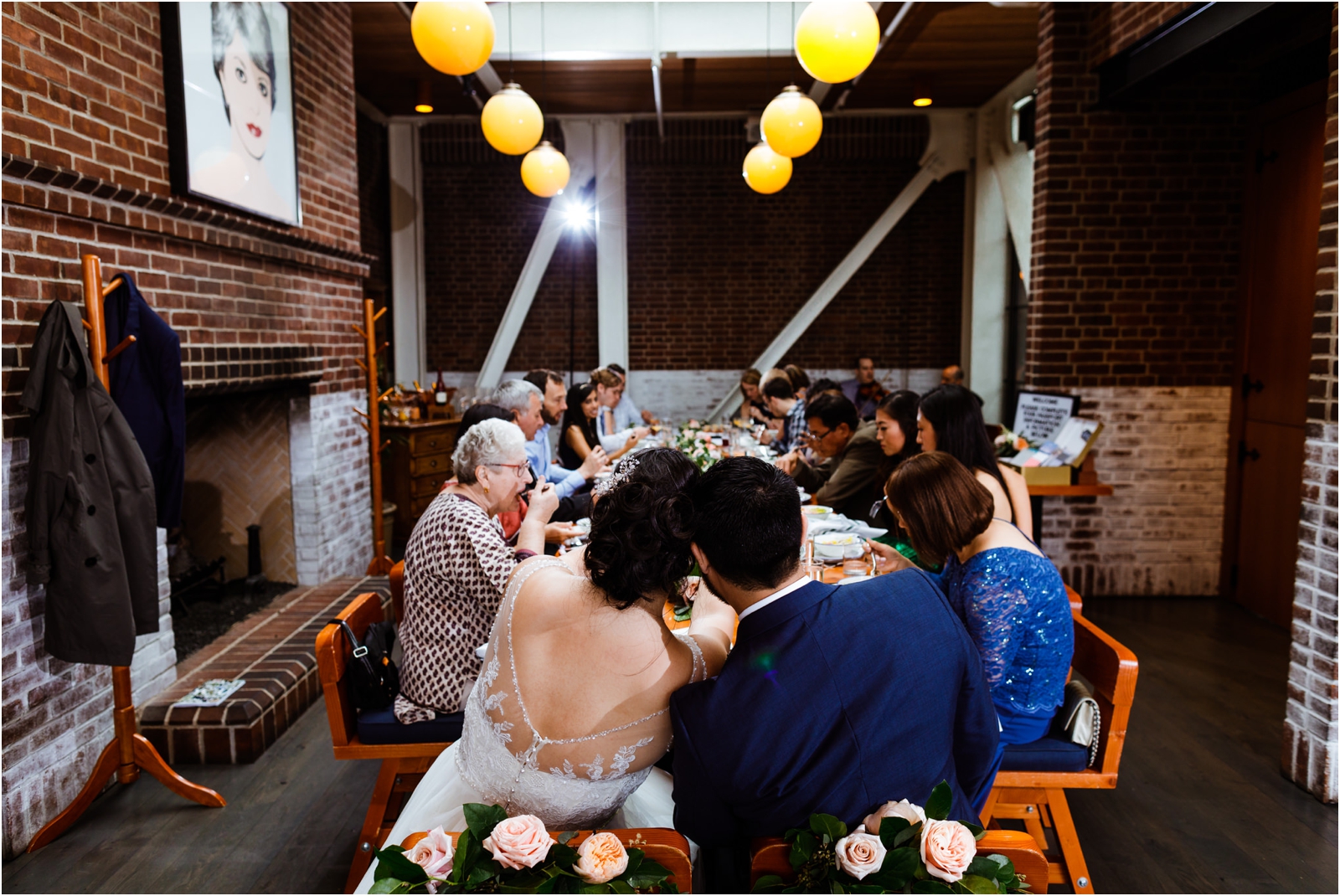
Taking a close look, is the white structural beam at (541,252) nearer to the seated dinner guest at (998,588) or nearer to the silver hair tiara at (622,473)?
the seated dinner guest at (998,588)

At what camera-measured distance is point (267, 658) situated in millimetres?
3596

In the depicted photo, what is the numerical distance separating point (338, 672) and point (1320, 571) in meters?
3.21

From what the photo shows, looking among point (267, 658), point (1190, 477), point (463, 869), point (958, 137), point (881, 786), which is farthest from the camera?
point (958, 137)

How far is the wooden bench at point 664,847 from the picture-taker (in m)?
1.31

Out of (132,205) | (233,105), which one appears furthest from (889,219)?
(132,205)

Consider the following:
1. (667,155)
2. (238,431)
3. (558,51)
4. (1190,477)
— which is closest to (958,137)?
(667,155)

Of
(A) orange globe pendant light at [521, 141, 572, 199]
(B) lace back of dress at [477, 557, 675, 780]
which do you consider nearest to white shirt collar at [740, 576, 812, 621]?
(B) lace back of dress at [477, 557, 675, 780]

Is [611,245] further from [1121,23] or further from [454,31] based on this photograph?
[454,31]

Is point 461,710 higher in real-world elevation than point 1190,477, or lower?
lower

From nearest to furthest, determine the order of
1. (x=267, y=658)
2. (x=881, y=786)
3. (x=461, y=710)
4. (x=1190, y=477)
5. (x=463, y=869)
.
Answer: (x=463, y=869) → (x=881, y=786) → (x=461, y=710) → (x=267, y=658) → (x=1190, y=477)

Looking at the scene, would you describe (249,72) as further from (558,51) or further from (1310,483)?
(1310,483)

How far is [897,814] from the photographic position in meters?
1.31

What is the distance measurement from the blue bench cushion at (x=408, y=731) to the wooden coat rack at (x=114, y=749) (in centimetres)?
92

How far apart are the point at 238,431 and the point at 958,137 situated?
7.39 m
